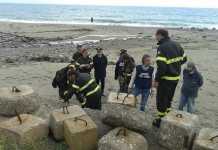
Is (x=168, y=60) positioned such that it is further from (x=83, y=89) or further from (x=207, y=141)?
(x=83, y=89)

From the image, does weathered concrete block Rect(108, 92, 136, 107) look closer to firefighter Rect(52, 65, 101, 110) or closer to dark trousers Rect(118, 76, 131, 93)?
firefighter Rect(52, 65, 101, 110)

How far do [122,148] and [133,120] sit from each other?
71 centimetres

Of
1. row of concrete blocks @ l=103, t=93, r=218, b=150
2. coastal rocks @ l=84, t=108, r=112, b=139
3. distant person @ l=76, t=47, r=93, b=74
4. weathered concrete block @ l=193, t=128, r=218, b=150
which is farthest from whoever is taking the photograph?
distant person @ l=76, t=47, r=93, b=74

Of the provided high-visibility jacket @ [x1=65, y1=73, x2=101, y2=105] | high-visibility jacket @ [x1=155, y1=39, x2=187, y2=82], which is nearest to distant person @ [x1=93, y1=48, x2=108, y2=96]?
high-visibility jacket @ [x1=65, y1=73, x2=101, y2=105]

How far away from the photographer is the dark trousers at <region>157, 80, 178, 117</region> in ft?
25.2

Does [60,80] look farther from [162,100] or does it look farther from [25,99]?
[162,100]

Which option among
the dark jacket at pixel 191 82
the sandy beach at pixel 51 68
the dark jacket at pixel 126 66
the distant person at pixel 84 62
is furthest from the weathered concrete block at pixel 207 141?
the distant person at pixel 84 62

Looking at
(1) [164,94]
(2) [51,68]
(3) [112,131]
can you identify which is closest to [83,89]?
(1) [164,94]

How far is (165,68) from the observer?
7402 mm

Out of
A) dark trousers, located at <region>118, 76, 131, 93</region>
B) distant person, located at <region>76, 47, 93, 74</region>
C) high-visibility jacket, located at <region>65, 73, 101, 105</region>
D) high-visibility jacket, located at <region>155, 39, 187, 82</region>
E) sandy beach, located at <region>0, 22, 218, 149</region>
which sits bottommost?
sandy beach, located at <region>0, 22, 218, 149</region>

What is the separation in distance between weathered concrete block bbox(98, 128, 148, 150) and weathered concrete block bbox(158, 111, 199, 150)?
80 centimetres

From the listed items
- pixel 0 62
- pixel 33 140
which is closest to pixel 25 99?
pixel 33 140

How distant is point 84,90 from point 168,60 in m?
2.23

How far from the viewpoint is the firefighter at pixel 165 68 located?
24.4 feet
